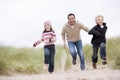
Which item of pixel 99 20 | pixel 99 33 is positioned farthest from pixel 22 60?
pixel 99 20

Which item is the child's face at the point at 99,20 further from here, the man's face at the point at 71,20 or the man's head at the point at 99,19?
the man's face at the point at 71,20

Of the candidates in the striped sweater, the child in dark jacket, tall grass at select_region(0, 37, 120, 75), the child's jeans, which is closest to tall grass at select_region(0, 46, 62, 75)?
tall grass at select_region(0, 37, 120, 75)

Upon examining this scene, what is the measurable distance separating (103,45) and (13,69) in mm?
2927

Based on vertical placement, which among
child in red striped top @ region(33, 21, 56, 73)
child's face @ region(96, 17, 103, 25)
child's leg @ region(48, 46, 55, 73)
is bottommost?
child's leg @ region(48, 46, 55, 73)

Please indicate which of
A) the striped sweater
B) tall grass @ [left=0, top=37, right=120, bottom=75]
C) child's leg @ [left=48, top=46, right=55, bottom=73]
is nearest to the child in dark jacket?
tall grass @ [left=0, top=37, right=120, bottom=75]

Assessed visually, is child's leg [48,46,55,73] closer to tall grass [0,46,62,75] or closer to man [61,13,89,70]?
man [61,13,89,70]

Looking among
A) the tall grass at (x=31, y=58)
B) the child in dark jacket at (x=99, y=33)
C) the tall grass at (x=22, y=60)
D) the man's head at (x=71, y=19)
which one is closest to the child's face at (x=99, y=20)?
the child in dark jacket at (x=99, y=33)

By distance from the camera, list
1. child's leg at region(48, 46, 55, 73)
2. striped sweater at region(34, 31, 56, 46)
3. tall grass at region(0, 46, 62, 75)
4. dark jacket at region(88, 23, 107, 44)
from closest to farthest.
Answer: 1. dark jacket at region(88, 23, 107, 44)
2. striped sweater at region(34, 31, 56, 46)
3. child's leg at region(48, 46, 55, 73)
4. tall grass at region(0, 46, 62, 75)

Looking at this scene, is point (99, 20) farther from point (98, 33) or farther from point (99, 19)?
point (98, 33)

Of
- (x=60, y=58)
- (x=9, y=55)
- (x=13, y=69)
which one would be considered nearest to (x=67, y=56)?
(x=60, y=58)

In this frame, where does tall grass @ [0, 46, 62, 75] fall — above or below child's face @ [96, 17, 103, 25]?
below

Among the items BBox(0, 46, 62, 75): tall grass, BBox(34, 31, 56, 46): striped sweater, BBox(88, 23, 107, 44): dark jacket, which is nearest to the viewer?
BBox(88, 23, 107, 44): dark jacket

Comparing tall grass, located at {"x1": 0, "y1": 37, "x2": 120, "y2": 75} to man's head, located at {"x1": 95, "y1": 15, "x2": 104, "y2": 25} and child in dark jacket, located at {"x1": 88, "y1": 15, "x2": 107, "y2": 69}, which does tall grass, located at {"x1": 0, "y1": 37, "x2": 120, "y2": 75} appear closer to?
child in dark jacket, located at {"x1": 88, "y1": 15, "x2": 107, "y2": 69}

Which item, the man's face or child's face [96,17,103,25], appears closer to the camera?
child's face [96,17,103,25]
